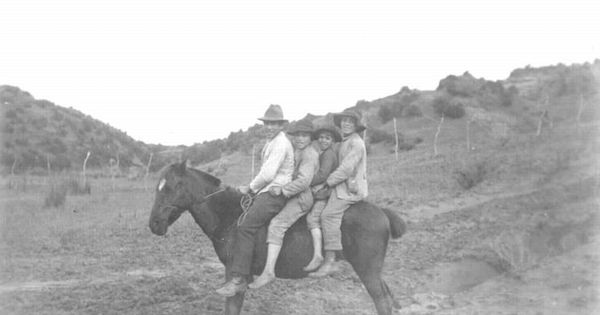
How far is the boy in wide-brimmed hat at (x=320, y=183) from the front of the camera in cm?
596

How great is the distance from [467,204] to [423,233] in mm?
3924

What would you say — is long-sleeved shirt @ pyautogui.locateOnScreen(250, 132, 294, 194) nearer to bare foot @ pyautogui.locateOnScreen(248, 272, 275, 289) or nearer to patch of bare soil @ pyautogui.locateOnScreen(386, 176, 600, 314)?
bare foot @ pyautogui.locateOnScreen(248, 272, 275, 289)

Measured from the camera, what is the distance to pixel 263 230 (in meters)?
6.04

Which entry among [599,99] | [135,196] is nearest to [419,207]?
[135,196]

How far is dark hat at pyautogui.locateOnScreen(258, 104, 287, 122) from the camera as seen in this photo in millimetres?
6125

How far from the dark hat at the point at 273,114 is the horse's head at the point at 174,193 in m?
1.12

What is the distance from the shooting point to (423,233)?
42.4 ft

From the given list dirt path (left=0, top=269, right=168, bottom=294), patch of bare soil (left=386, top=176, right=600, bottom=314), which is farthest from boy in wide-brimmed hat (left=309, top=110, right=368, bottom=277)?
dirt path (left=0, top=269, right=168, bottom=294)

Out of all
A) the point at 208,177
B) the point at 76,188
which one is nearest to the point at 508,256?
the point at 208,177

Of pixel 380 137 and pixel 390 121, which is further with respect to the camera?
pixel 390 121

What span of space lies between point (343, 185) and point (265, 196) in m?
0.95

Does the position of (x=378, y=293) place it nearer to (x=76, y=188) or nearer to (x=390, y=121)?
(x=76, y=188)

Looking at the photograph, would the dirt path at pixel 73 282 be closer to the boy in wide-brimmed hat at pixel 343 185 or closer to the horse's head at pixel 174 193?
the horse's head at pixel 174 193

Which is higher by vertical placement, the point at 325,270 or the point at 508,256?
the point at 325,270
